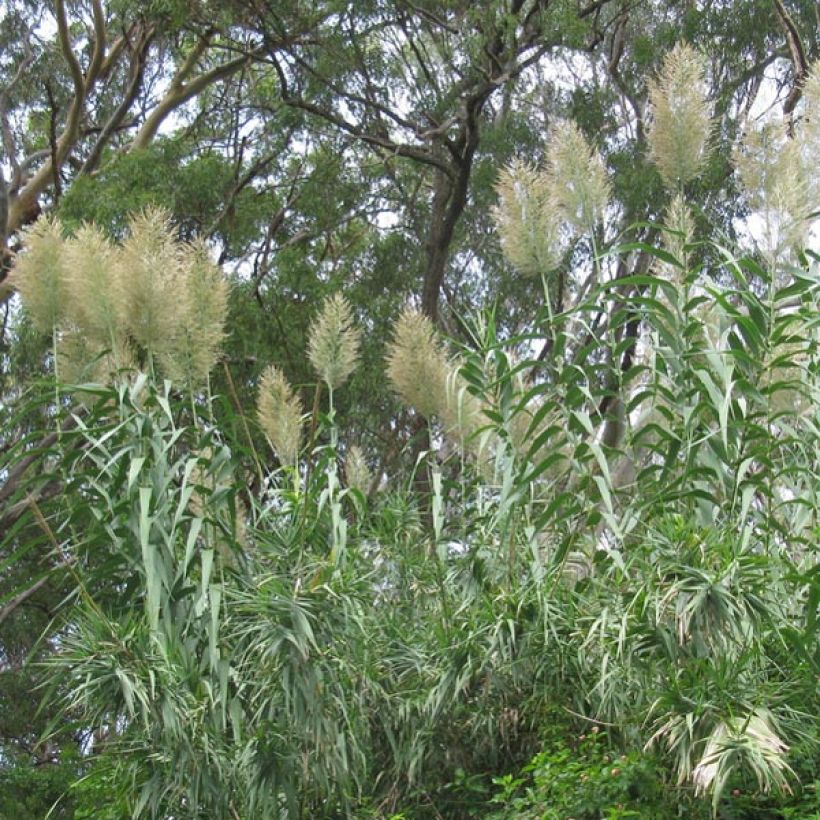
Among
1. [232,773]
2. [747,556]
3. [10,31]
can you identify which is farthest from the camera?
[10,31]

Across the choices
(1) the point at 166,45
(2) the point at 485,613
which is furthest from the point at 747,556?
(1) the point at 166,45

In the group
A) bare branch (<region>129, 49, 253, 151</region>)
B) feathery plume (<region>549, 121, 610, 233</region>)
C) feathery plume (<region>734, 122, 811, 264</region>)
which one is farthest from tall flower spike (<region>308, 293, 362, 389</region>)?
bare branch (<region>129, 49, 253, 151</region>)

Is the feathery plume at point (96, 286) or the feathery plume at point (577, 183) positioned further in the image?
the feathery plume at point (577, 183)

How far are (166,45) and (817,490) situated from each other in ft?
38.8

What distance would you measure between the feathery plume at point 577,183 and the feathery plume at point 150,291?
63.0 inches

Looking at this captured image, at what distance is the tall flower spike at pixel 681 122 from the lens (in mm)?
5395

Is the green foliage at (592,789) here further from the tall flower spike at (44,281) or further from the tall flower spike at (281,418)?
the tall flower spike at (44,281)

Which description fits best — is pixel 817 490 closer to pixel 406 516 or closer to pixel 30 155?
pixel 406 516

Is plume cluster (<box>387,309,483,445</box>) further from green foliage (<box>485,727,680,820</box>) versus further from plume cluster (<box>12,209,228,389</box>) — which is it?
green foliage (<box>485,727,680,820</box>)

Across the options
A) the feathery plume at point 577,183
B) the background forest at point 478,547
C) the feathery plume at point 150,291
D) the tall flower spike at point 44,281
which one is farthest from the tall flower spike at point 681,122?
the tall flower spike at point 44,281

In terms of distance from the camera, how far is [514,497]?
4941mm

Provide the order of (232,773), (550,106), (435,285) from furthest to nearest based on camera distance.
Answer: (550,106) < (435,285) < (232,773)

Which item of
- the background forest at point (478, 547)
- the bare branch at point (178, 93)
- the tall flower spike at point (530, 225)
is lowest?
the background forest at point (478, 547)

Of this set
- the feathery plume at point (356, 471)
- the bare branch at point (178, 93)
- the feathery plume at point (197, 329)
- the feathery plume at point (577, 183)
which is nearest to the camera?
the feathery plume at point (197, 329)
